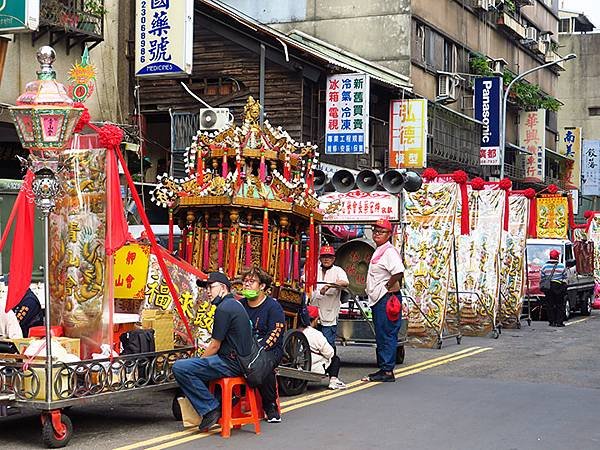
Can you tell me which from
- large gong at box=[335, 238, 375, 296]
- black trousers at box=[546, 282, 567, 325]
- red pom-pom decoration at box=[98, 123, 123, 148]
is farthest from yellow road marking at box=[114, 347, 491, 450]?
black trousers at box=[546, 282, 567, 325]

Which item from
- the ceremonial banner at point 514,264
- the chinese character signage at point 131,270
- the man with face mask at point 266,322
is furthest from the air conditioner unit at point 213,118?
the man with face mask at point 266,322

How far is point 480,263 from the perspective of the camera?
2105 cm

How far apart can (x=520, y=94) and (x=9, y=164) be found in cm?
2794

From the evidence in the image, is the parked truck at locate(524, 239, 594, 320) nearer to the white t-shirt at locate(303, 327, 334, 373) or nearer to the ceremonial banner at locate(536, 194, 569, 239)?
the ceremonial banner at locate(536, 194, 569, 239)

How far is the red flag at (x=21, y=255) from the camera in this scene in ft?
32.8

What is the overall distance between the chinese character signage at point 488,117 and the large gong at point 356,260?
22.8 m

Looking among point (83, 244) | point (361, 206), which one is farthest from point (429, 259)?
point (83, 244)

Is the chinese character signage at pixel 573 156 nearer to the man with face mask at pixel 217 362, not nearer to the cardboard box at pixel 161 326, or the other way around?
the cardboard box at pixel 161 326

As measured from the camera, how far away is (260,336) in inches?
420

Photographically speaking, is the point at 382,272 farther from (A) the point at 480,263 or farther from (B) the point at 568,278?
(B) the point at 568,278

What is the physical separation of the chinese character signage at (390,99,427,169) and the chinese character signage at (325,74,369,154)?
11.7 feet

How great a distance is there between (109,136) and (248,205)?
3.54 meters

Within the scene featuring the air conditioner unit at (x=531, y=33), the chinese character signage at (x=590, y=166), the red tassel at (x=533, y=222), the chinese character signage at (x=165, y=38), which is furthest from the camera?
the chinese character signage at (x=590, y=166)

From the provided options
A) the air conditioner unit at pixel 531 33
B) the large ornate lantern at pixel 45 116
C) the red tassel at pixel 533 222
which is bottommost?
the red tassel at pixel 533 222
